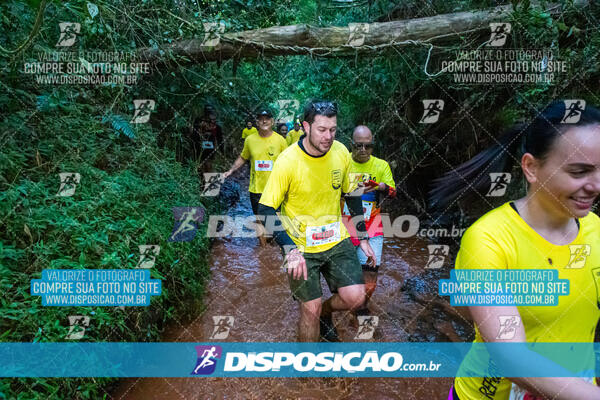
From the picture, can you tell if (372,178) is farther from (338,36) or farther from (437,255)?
(437,255)

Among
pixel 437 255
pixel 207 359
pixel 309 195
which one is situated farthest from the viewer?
pixel 437 255

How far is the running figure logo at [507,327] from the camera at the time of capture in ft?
3.82

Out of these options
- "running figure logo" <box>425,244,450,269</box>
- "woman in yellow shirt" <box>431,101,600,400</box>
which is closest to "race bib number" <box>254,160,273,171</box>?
"running figure logo" <box>425,244,450,269</box>

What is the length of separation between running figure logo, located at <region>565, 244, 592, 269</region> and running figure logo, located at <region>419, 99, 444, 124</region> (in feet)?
17.1

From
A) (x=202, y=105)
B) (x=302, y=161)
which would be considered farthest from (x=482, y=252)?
(x=202, y=105)

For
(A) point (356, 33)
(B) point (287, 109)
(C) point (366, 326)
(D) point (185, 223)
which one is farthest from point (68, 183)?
(B) point (287, 109)

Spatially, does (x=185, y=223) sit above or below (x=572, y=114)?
below

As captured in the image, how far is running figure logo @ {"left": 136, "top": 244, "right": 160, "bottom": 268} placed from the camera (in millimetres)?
3377

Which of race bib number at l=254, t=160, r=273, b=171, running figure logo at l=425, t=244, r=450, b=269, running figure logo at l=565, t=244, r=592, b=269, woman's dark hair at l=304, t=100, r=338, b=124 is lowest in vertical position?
running figure logo at l=425, t=244, r=450, b=269

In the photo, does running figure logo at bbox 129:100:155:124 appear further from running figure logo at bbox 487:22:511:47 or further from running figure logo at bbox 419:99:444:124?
running figure logo at bbox 487:22:511:47

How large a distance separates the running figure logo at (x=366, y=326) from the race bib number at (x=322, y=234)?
3.83ft

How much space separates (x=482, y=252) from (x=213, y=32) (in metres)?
4.69

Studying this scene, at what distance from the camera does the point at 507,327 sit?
117 cm

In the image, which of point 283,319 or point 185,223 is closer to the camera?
point 283,319
